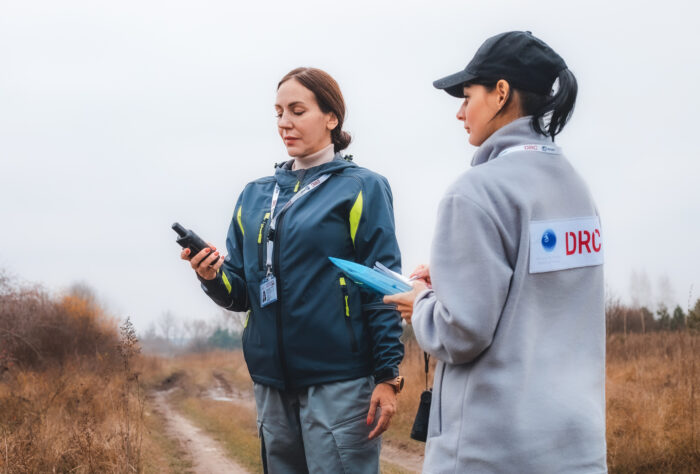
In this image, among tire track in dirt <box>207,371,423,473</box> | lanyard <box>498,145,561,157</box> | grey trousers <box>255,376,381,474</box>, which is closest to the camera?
lanyard <box>498,145,561,157</box>

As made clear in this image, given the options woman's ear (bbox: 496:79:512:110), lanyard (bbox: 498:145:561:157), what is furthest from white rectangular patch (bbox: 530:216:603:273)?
woman's ear (bbox: 496:79:512:110)

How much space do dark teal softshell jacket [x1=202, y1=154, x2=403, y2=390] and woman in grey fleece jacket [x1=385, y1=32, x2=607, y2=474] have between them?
0.84 meters

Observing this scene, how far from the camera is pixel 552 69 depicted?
2098mm

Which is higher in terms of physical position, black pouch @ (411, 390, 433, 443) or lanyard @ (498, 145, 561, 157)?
lanyard @ (498, 145, 561, 157)

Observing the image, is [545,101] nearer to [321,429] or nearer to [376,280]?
[376,280]

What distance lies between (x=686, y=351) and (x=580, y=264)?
8747 millimetres

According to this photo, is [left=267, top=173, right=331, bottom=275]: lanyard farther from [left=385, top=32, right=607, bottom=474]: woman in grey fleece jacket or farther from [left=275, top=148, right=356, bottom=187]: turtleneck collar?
[left=385, top=32, right=607, bottom=474]: woman in grey fleece jacket

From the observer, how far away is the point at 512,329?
1910 mm

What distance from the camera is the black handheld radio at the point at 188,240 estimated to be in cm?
311

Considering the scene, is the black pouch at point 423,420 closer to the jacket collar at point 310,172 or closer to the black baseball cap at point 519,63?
the black baseball cap at point 519,63

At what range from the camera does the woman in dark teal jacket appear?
2898 mm

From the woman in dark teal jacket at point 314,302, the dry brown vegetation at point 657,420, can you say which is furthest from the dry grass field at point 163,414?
the woman in dark teal jacket at point 314,302

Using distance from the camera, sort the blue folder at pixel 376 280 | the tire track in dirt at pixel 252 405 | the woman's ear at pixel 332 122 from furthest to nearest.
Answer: the tire track in dirt at pixel 252 405
the woman's ear at pixel 332 122
the blue folder at pixel 376 280

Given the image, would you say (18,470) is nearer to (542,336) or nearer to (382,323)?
(382,323)
